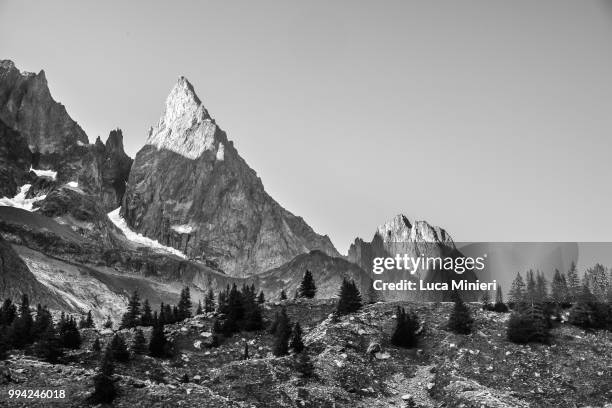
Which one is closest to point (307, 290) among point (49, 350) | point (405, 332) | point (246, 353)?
point (405, 332)

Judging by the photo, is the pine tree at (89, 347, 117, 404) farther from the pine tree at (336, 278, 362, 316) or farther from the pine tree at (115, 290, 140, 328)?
the pine tree at (115, 290, 140, 328)

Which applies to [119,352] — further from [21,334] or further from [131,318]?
[131,318]

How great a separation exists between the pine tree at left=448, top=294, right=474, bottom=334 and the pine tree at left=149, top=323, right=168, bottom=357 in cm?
3969

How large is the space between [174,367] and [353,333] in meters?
25.6

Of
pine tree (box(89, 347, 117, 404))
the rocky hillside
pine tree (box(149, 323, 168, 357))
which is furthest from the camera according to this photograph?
pine tree (box(149, 323, 168, 357))

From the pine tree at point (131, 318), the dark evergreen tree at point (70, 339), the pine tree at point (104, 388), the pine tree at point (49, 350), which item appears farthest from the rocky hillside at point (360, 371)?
the pine tree at point (131, 318)

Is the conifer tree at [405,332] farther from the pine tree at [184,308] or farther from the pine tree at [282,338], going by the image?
the pine tree at [184,308]

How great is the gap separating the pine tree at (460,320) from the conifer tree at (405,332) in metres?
5.05

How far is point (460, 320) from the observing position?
9462 centimetres

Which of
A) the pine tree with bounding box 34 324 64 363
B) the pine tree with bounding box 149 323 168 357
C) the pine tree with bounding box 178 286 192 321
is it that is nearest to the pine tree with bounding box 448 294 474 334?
the pine tree with bounding box 149 323 168 357

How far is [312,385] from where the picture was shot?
7369 centimetres

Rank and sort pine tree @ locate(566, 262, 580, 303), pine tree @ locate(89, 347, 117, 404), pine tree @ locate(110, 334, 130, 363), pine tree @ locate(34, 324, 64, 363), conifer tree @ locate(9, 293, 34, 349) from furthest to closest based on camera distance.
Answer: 1. pine tree @ locate(566, 262, 580, 303)
2. conifer tree @ locate(9, 293, 34, 349)
3. pine tree @ locate(110, 334, 130, 363)
4. pine tree @ locate(34, 324, 64, 363)
5. pine tree @ locate(89, 347, 117, 404)

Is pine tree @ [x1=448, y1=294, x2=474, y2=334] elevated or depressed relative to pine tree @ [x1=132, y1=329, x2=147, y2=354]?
elevated

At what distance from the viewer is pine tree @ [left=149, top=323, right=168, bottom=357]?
8488cm
